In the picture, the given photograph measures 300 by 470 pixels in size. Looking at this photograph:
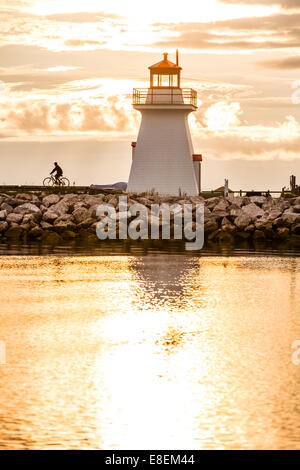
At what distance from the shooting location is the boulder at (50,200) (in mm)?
38434

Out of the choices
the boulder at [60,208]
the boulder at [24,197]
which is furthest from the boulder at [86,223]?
the boulder at [24,197]

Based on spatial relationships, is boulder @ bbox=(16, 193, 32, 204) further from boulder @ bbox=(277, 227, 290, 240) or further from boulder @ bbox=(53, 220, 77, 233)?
boulder @ bbox=(277, 227, 290, 240)

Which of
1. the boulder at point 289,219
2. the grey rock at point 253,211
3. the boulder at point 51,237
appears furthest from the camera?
the grey rock at point 253,211

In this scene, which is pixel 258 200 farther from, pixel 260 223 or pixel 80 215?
pixel 80 215

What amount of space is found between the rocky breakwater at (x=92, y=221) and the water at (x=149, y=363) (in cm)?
1476

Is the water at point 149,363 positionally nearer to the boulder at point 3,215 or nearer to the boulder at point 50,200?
the boulder at point 3,215

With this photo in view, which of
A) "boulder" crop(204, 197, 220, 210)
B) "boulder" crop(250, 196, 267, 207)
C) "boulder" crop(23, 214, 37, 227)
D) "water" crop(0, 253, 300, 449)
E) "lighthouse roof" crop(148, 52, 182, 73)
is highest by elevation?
"lighthouse roof" crop(148, 52, 182, 73)

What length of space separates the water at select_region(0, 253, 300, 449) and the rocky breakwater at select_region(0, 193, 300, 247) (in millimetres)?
14761

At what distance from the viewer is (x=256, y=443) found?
856 cm

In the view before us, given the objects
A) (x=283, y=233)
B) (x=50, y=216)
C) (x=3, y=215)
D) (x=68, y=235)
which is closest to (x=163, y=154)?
(x=68, y=235)

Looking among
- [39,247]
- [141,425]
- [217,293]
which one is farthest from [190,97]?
[141,425]

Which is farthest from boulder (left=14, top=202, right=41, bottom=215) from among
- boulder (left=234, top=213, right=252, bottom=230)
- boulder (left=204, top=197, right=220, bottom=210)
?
boulder (left=234, top=213, right=252, bottom=230)

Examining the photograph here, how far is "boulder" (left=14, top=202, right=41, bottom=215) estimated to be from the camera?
1442 inches
